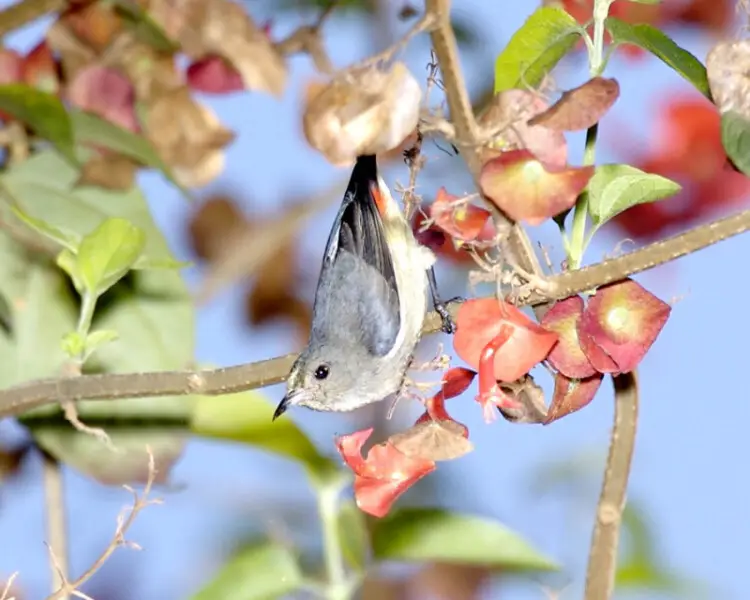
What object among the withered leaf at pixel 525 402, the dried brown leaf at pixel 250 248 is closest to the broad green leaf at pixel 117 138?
the withered leaf at pixel 525 402

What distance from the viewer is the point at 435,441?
2.06 ft

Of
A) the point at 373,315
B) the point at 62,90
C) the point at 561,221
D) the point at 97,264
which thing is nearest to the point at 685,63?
the point at 561,221

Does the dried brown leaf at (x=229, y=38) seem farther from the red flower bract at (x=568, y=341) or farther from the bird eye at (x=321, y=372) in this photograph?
the red flower bract at (x=568, y=341)

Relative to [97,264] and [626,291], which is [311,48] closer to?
[97,264]

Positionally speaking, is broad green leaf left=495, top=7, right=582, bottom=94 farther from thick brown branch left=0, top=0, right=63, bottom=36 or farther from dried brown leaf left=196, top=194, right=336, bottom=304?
dried brown leaf left=196, top=194, right=336, bottom=304

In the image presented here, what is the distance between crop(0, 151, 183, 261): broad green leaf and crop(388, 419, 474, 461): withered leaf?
17.5 inches

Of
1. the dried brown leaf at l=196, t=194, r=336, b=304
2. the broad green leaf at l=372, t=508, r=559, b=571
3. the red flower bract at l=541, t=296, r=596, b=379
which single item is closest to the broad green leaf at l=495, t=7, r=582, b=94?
the red flower bract at l=541, t=296, r=596, b=379

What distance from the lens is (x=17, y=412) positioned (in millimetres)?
711

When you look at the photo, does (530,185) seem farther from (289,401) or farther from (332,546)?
(332,546)

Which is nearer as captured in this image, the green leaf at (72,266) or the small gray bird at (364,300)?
the green leaf at (72,266)

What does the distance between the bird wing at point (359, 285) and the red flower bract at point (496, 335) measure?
371 millimetres

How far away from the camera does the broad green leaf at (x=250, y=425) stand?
102 cm

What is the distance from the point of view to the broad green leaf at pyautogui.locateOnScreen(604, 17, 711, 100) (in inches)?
23.5

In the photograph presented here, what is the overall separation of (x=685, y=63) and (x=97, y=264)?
375mm
